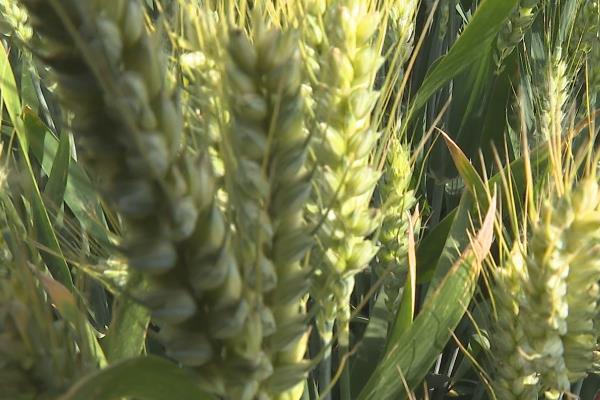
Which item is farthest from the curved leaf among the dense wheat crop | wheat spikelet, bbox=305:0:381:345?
wheat spikelet, bbox=305:0:381:345

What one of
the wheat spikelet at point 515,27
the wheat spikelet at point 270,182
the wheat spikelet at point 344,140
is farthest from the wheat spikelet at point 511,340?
the wheat spikelet at point 515,27

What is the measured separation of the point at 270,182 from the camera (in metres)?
0.49

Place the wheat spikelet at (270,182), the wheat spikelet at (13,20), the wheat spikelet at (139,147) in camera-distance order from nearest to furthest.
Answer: the wheat spikelet at (139,147) → the wheat spikelet at (270,182) → the wheat spikelet at (13,20)

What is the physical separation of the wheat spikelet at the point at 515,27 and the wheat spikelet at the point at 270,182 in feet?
→ 2.49

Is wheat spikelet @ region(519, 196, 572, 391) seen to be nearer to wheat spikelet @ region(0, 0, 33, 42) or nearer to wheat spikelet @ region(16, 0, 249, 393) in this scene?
wheat spikelet @ region(16, 0, 249, 393)

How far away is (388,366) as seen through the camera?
2.52ft

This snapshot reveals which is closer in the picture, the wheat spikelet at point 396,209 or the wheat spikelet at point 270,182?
the wheat spikelet at point 270,182

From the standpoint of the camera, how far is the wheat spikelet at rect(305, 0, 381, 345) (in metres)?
0.66

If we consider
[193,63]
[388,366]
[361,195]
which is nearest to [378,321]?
[388,366]

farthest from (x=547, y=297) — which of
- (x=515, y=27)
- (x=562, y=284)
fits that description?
(x=515, y=27)

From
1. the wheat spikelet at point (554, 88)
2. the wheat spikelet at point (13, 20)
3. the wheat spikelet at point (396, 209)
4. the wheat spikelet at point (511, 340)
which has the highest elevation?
the wheat spikelet at point (13, 20)

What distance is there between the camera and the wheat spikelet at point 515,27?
1136mm

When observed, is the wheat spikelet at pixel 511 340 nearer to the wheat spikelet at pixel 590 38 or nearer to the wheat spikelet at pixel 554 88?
the wheat spikelet at pixel 554 88

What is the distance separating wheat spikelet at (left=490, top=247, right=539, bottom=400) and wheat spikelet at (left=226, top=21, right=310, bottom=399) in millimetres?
287
